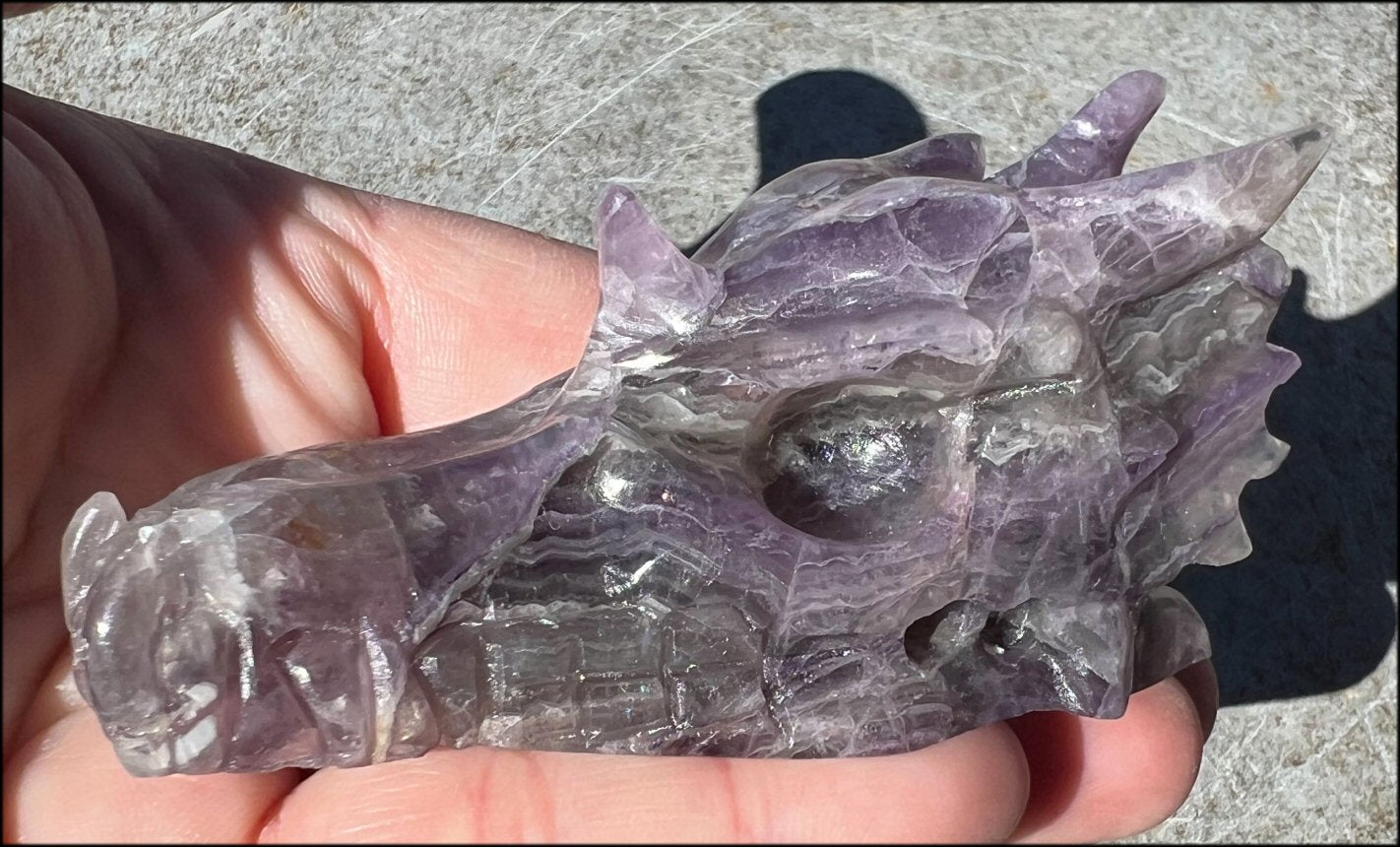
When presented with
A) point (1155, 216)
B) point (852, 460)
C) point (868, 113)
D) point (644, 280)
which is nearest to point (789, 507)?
point (852, 460)

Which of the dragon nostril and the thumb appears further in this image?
the thumb

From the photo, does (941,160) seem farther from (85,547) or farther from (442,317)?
(85,547)

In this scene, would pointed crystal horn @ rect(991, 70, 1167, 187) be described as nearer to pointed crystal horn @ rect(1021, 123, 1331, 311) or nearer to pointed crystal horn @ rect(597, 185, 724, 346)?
pointed crystal horn @ rect(1021, 123, 1331, 311)

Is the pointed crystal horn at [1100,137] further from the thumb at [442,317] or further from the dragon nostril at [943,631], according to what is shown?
the thumb at [442,317]

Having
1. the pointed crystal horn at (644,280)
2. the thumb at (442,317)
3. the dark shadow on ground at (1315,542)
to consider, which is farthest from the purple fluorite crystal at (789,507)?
the dark shadow on ground at (1315,542)

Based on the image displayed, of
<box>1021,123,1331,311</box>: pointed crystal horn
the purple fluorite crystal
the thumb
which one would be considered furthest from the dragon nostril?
the thumb

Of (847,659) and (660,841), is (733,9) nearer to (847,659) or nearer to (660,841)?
(847,659)

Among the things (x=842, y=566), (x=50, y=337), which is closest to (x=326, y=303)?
(x=50, y=337)
